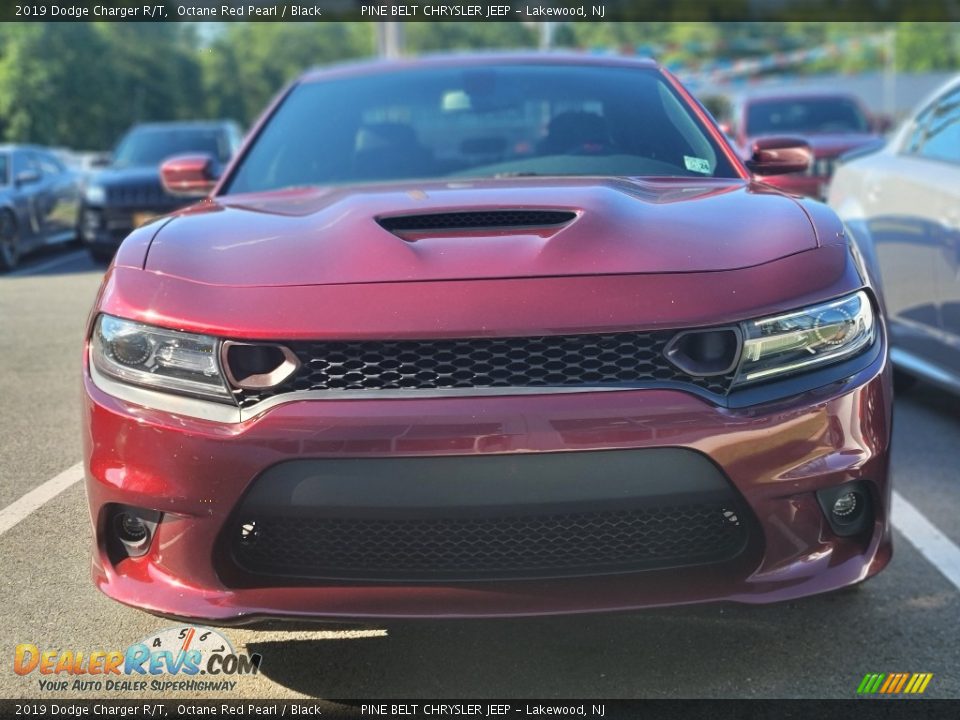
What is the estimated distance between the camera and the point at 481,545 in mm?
2299

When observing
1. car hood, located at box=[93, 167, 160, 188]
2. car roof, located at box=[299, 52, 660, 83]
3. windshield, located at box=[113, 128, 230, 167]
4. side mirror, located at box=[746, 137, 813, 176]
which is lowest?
windshield, located at box=[113, 128, 230, 167]

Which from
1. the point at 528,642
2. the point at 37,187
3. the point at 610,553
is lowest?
the point at 37,187

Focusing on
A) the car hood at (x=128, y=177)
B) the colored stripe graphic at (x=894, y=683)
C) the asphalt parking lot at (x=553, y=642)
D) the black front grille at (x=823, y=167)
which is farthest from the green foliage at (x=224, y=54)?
the colored stripe graphic at (x=894, y=683)

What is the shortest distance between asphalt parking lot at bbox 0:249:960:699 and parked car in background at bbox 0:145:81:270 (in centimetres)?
846

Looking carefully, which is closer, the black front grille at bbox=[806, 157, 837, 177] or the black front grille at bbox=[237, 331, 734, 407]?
the black front grille at bbox=[237, 331, 734, 407]

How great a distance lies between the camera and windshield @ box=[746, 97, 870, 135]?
12867 millimetres

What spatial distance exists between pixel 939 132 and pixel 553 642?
3508 mm

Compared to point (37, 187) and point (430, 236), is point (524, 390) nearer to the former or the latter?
point (430, 236)

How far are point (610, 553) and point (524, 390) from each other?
38 cm

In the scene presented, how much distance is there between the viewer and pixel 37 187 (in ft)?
40.8

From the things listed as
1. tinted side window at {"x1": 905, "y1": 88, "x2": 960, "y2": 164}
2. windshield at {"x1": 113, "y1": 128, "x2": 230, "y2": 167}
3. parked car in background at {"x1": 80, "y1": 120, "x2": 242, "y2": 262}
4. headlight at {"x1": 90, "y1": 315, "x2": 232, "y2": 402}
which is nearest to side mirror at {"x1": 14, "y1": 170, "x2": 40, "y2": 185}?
parked car in background at {"x1": 80, "y1": 120, "x2": 242, "y2": 262}

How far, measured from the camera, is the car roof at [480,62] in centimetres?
414

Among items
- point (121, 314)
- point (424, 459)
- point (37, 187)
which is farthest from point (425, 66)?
point (37, 187)

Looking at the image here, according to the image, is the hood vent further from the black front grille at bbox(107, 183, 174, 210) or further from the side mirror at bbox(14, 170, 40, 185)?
the side mirror at bbox(14, 170, 40, 185)
